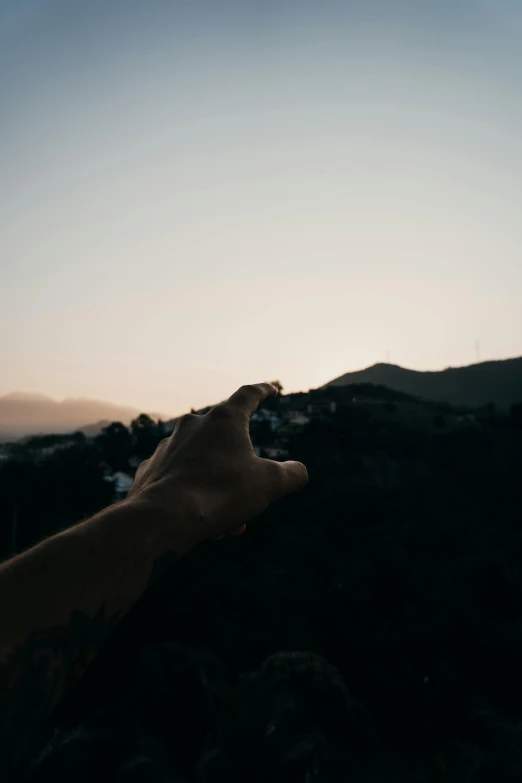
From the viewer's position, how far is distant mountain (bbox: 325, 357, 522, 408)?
111 metres

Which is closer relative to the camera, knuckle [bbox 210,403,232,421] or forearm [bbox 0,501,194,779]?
forearm [bbox 0,501,194,779]

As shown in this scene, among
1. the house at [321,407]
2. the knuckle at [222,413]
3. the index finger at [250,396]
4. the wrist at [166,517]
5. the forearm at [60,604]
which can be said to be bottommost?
the forearm at [60,604]

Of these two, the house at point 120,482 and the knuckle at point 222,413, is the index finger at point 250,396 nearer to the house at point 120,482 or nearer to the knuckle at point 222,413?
the knuckle at point 222,413

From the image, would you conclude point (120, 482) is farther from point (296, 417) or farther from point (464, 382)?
point (464, 382)

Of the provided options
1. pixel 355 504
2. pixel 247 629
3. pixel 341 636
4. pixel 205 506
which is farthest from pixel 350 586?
pixel 205 506

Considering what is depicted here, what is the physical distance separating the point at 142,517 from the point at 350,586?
31.0 meters

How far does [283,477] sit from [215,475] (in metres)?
0.44

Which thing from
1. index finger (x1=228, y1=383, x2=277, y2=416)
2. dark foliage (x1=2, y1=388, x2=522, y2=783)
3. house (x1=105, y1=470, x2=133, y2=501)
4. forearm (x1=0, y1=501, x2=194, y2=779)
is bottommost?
dark foliage (x1=2, y1=388, x2=522, y2=783)

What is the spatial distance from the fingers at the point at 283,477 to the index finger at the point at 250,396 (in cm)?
35

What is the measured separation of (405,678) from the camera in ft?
69.7

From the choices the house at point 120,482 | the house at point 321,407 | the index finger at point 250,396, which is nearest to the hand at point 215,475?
the index finger at point 250,396

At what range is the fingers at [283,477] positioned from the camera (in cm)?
309

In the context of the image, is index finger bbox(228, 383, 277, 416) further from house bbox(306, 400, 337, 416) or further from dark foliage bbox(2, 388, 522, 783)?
house bbox(306, 400, 337, 416)

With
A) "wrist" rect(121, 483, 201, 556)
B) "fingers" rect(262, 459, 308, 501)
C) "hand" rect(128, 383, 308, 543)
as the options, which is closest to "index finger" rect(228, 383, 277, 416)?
"hand" rect(128, 383, 308, 543)
